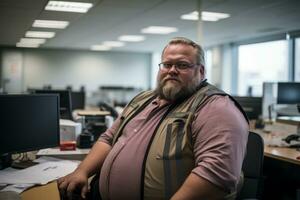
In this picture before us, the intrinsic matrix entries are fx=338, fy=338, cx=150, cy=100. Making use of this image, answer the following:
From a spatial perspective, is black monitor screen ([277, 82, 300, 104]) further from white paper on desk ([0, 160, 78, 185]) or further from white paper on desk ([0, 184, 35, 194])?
white paper on desk ([0, 184, 35, 194])

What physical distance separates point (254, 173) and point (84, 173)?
3.27 ft

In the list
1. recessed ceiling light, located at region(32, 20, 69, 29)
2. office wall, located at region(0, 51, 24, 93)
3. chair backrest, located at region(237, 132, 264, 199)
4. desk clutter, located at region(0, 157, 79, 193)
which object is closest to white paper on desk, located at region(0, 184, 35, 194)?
desk clutter, located at region(0, 157, 79, 193)

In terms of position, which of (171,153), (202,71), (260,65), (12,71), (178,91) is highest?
(260,65)

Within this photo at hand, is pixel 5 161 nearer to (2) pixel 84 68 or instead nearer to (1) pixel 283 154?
(1) pixel 283 154

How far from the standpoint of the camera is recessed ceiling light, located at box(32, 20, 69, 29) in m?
6.07

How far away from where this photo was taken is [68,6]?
16.2ft

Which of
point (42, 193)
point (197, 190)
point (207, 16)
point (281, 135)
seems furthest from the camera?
point (207, 16)

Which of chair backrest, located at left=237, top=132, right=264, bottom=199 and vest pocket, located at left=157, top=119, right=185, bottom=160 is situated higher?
vest pocket, located at left=157, top=119, right=185, bottom=160

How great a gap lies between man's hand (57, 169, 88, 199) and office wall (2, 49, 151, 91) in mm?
9668

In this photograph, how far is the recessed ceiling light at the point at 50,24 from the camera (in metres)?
6.07

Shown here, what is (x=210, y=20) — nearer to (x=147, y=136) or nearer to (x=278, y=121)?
(x=278, y=121)

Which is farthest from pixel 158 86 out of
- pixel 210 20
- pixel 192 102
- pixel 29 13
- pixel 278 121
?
pixel 210 20

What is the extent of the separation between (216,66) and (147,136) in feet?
27.5

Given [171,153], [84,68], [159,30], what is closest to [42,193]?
[171,153]
